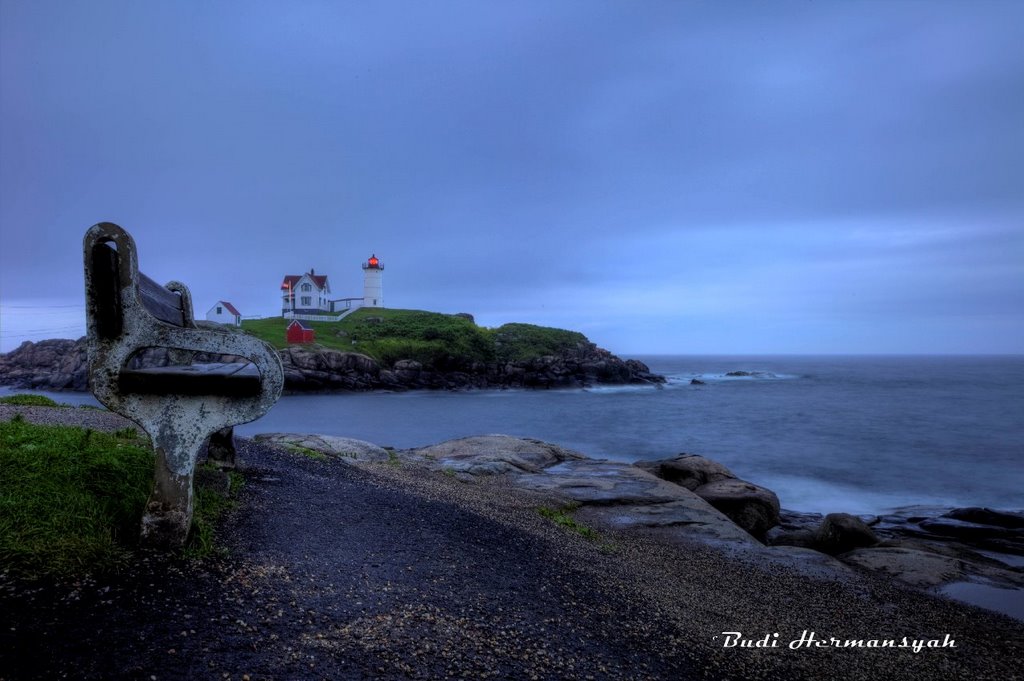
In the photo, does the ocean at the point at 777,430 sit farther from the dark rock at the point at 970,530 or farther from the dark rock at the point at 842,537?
the dark rock at the point at 842,537

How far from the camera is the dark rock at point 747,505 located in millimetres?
14766

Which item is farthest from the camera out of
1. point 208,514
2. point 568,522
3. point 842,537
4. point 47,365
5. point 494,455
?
point 47,365

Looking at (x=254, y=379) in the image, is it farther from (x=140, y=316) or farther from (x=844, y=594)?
(x=844, y=594)

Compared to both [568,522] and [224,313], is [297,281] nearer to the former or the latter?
[224,313]

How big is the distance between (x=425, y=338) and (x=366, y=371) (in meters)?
12.8

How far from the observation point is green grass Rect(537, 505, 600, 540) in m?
9.85

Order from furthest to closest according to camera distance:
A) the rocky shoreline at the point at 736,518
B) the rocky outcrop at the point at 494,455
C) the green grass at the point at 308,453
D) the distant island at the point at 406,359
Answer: the distant island at the point at 406,359, the rocky outcrop at the point at 494,455, the green grass at the point at 308,453, the rocky shoreline at the point at 736,518

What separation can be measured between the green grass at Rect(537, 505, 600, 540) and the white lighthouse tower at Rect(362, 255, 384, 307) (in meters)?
85.2

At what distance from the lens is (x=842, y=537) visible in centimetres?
1260

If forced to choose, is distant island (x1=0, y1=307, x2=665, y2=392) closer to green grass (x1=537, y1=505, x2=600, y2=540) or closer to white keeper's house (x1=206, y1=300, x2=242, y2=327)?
white keeper's house (x1=206, y1=300, x2=242, y2=327)

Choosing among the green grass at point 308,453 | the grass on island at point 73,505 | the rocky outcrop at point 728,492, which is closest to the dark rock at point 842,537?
the rocky outcrop at point 728,492

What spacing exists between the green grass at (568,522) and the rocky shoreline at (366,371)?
139 ft

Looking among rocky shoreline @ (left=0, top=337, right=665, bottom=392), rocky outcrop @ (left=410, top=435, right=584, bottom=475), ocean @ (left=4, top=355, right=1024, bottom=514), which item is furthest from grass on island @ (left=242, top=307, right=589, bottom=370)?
rocky outcrop @ (left=410, top=435, right=584, bottom=475)

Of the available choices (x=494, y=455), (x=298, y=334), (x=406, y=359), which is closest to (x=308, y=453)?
(x=494, y=455)
